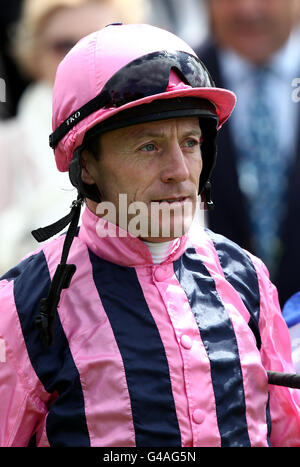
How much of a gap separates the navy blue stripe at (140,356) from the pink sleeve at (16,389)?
0.93 feet

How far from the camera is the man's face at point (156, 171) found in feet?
8.37

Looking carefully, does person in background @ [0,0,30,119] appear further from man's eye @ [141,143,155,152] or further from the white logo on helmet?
man's eye @ [141,143,155,152]

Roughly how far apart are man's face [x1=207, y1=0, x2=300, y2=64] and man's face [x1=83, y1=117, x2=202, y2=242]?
211 cm

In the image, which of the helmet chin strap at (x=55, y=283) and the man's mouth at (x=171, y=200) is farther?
the man's mouth at (x=171, y=200)

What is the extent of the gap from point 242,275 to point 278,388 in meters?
0.40

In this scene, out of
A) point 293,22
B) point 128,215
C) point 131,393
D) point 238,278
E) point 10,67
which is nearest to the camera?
point 131,393

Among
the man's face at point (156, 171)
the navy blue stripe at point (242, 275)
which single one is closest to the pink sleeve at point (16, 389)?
the man's face at point (156, 171)

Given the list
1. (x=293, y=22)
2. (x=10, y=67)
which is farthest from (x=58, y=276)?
(x=10, y=67)

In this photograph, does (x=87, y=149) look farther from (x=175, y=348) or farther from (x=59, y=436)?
(x=59, y=436)

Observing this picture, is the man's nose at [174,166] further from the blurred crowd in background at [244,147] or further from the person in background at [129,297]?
the blurred crowd in background at [244,147]

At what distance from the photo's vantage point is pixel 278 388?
279 cm

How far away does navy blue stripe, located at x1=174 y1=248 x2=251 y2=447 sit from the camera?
254 cm

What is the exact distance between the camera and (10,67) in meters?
5.46

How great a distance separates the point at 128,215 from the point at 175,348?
443 millimetres
